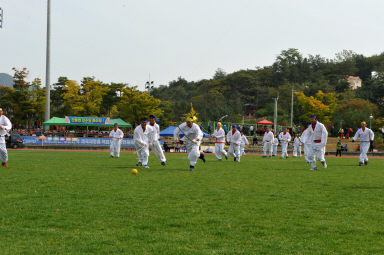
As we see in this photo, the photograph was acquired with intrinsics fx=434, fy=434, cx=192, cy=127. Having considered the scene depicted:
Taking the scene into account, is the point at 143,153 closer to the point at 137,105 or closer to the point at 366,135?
the point at 366,135

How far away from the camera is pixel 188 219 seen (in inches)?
247

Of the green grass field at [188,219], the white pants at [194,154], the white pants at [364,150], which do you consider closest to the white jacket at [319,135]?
the white pants at [364,150]

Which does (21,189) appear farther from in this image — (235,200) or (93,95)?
(93,95)

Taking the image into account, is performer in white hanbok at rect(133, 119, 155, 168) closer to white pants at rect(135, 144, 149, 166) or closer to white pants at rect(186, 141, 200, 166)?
white pants at rect(135, 144, 149, 166)

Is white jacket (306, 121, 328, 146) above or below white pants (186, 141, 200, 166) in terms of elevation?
above

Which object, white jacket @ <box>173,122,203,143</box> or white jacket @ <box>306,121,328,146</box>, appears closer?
white jacket @ <box>173,122,203,143</box>

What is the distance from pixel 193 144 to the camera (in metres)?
15.5

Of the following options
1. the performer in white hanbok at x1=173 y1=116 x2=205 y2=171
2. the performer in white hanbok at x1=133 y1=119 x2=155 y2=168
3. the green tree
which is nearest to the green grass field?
the performer in white hanbok at x1=173 y1=116 x2=205 y2=171

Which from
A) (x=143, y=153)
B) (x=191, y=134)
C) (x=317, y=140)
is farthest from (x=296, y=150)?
(x=143, y=153)

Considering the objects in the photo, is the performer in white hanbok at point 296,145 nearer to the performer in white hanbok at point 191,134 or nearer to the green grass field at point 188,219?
the performer in white hanbok at point 191,134

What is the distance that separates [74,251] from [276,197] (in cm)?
479

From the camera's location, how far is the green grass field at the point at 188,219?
16.1 ft

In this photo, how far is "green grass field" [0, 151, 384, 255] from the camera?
4.90 m

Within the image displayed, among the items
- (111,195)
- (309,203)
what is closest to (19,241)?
(111,195)
